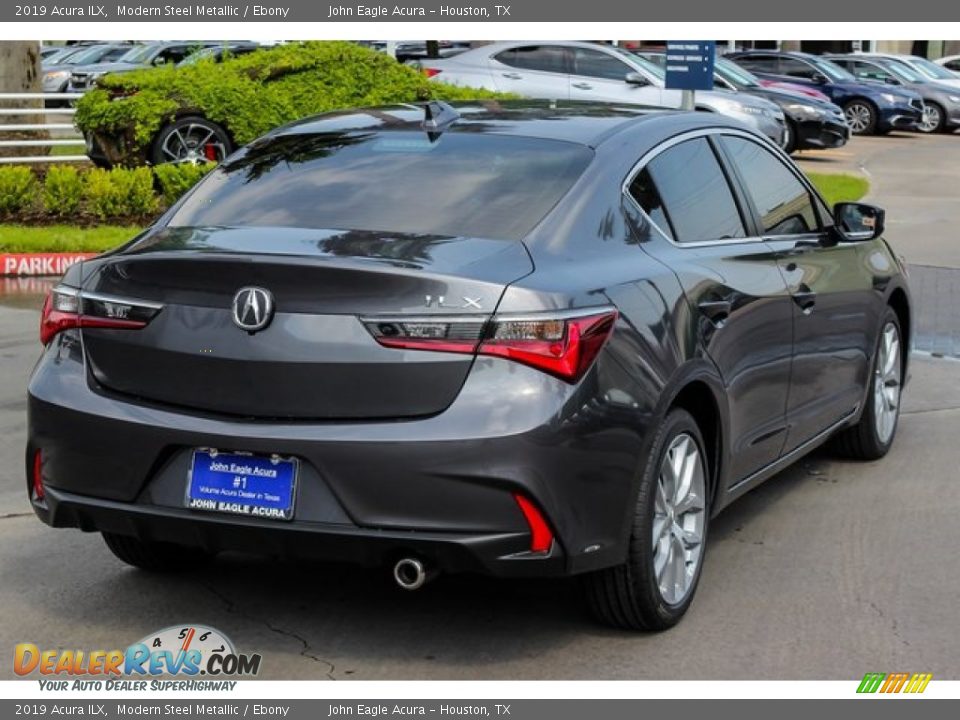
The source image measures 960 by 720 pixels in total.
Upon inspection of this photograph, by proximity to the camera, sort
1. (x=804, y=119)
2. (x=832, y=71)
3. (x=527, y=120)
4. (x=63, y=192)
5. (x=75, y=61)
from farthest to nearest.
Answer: (x=75, y=61) → (x=832, y=71) → (x=804, y=119) → (x=63, y=192) → (x=527, y=120)

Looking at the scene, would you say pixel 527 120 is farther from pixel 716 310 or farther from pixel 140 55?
pixel 140 55

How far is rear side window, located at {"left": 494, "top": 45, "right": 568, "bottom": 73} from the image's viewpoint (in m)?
23.0

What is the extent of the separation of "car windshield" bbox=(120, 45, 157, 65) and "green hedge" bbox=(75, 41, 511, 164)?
18.6 metres

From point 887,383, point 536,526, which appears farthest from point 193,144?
point 536,526

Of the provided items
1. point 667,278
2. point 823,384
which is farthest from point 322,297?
point 823,384

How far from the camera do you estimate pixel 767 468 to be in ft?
20.3

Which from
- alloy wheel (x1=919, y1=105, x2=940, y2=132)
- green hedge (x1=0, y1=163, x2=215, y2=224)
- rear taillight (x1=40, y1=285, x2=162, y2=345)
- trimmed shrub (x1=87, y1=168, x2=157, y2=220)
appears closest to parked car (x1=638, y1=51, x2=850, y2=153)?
alloy wheel (x1=919, y1=105, x2=940, y2=132)

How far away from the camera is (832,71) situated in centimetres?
3378

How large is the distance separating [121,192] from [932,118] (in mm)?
23714

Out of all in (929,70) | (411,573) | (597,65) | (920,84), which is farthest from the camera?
(929,70)

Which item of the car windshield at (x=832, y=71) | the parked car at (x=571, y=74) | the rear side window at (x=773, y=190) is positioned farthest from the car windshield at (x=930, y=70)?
the rear side window at (x=773, y=190)

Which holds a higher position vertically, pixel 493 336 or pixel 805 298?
pixel 493 336

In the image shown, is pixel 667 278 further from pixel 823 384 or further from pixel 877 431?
pixel 877 431

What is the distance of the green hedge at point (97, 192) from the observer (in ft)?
48.6
